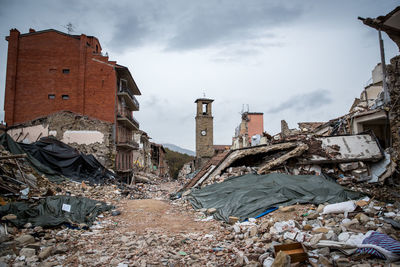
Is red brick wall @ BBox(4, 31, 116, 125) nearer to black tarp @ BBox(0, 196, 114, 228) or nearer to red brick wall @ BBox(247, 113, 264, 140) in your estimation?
black tarp @ BBox(0, 196, 114, 228)

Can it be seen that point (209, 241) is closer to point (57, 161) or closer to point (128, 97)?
point (57, 161)

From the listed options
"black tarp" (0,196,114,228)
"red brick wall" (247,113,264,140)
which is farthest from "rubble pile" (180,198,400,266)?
"red brick wall" (247,113,264,140)

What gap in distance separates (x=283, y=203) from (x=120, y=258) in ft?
13.8

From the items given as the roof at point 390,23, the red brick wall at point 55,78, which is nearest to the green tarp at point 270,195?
the roof at point 390,23

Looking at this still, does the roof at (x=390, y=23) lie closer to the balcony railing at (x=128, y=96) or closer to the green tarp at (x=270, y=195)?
the green tarp at (x=270, y=195)

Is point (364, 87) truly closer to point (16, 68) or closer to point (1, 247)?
point (1, 247)

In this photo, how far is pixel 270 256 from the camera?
12.5 feet

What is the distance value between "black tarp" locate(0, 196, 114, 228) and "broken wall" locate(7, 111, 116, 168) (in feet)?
35.5

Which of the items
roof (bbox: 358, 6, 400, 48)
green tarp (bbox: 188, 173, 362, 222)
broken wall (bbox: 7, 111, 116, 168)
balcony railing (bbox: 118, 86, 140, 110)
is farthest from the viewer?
balcony railing (bbox: 118, 86, 140, 110)

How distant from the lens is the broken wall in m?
17.8

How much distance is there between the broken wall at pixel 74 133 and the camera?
17750mm

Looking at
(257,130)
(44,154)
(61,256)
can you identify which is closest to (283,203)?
(61,256)

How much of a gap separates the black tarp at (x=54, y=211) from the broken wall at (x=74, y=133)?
10.8 metres

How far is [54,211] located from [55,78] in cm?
1614
